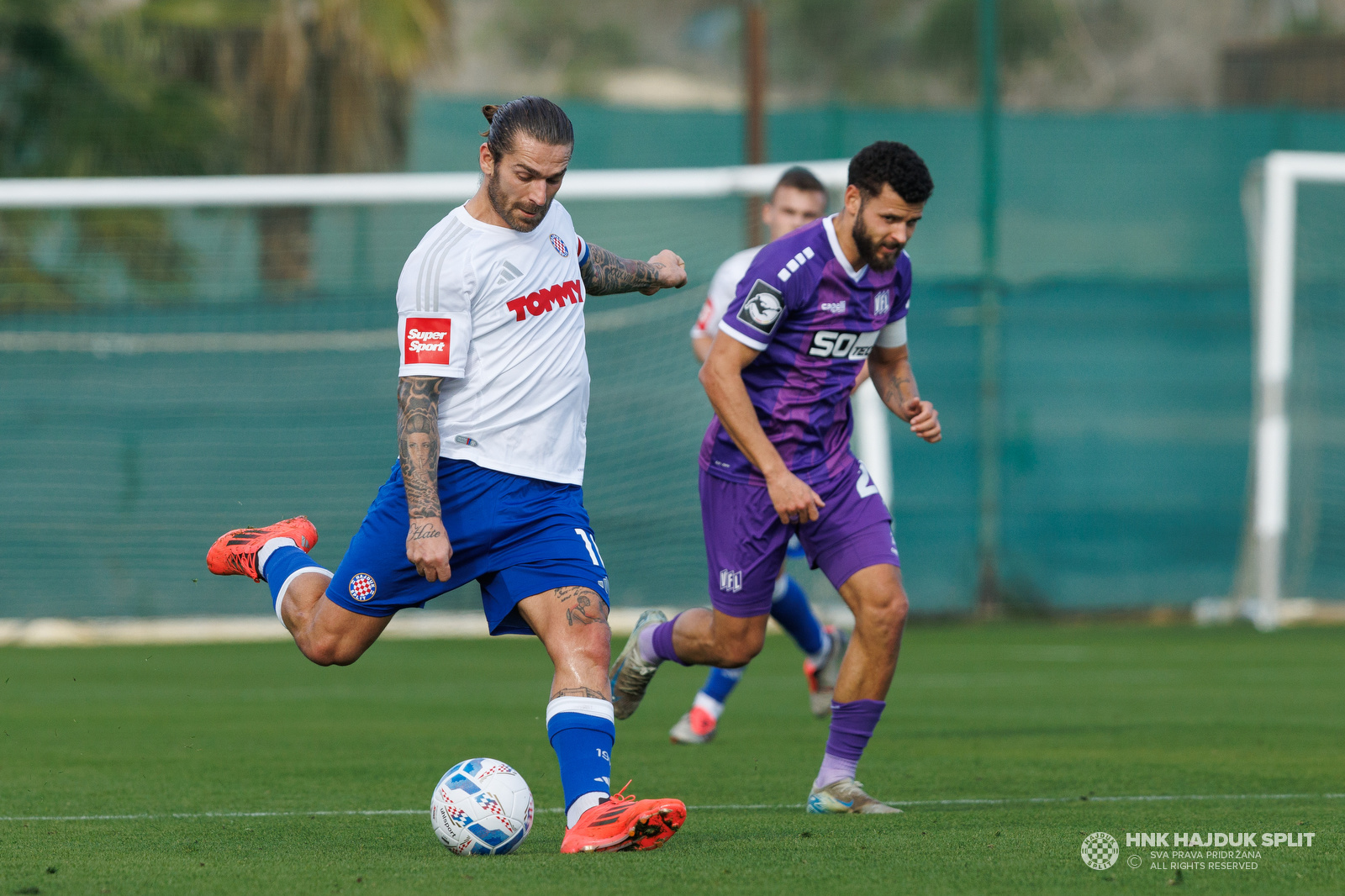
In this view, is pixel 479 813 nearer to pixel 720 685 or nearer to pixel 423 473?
pixel 423 473

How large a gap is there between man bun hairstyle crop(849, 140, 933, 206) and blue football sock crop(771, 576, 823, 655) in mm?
2676

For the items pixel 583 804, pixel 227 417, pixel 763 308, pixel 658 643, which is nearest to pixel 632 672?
pixel 658 643

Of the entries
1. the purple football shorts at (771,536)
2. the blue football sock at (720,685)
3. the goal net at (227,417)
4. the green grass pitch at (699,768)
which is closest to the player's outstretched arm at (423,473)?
the green grass pitch at (699,768)

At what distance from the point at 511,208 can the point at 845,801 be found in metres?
2.20

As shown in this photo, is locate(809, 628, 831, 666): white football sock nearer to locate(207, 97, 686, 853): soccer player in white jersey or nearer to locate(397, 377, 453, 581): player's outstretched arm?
locate(207, 97, 686, 853): soccer player in white jersey

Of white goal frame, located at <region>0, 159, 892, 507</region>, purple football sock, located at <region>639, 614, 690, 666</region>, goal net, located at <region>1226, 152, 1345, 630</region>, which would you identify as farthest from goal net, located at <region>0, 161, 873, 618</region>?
purple football sock, located at <region>639, 614, 690, 666</region>

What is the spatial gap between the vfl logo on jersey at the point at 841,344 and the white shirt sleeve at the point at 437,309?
5.08ft

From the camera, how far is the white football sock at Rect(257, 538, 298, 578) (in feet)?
19.1

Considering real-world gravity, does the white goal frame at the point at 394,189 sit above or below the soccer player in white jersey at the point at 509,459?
above

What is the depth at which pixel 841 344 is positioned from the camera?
598 centimetres

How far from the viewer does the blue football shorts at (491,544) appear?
494cm

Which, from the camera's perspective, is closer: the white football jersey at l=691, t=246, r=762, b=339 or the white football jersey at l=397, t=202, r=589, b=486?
the white football jersey at l=397, t=202, r=589, b=486

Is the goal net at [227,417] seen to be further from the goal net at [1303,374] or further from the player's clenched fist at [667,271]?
the player's clenched fist at [667,271]

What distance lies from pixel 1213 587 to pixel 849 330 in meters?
10.2
